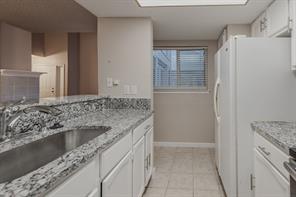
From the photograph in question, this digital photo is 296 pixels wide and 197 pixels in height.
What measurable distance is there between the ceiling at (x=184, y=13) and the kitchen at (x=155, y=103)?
0.05 ft

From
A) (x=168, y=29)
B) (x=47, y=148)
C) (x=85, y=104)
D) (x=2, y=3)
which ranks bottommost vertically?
(x=47, y=148)

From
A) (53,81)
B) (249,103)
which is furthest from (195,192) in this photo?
(53,81)

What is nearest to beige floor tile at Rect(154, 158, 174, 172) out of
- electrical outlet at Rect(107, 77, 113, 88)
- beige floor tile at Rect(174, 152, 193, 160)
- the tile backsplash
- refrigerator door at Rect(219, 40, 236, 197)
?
beige floor tile at Rect(174, 152, 193, 160)

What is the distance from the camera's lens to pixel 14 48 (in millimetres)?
5520

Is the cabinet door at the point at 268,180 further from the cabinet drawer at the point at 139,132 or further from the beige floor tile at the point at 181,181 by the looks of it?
the beige floor tile at the point at 181,181

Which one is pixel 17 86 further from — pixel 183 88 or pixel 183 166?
pixel 183 166

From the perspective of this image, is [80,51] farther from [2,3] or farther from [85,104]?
[85,104]

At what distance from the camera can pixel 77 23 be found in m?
4.74

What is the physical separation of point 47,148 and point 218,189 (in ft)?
6.99

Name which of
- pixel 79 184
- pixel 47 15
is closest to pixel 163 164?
pixel 47 15

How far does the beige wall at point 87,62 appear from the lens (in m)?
6.75

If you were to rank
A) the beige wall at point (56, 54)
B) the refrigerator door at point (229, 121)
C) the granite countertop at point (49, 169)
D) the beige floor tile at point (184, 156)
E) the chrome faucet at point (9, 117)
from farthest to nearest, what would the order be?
the beige wall at point (56, 54)
the beige floor tile at point (184, 156)
the refrigerator door at point (229, 121)
the chrome faucet at point (9, 117)
the granite countertop at point (49, 169)

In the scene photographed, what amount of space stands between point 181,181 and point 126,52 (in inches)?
69.8

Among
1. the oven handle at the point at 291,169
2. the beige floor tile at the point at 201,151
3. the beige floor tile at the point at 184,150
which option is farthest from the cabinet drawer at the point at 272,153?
the beige floor tile at the point at 184,150
